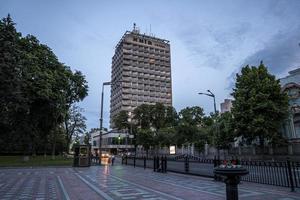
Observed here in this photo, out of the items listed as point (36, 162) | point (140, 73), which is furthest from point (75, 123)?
point (140, 73)

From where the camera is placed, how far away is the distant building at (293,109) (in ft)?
113

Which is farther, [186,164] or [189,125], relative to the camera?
[189,125]

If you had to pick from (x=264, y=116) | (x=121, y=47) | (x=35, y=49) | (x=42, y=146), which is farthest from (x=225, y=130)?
(x=121, y=47)

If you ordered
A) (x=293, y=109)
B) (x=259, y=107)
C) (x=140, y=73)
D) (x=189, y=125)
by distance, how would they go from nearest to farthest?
(x=259, y=107)
(x=293, y=109)
(x=189, y=125)
(x=140, y=73)

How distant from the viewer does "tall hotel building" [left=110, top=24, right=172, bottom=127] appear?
109 m

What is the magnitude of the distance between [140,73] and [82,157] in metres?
86.3

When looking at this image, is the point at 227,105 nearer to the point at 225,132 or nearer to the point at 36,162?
the point at 225,132

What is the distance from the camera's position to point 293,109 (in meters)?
34.8

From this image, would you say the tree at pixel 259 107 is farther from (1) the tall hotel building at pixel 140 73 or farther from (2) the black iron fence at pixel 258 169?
(1) the tall hotel building at pixel 140 73

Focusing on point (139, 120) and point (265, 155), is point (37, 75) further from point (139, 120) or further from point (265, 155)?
point (139, 120)

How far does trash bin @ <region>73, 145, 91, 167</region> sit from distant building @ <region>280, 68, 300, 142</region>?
26.6 m

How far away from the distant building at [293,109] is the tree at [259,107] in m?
2.38

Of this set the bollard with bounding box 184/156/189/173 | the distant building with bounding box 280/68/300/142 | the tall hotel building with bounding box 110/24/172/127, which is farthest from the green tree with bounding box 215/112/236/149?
the tall hotel building with bounding box 110/24/172/127

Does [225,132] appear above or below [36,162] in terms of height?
above
